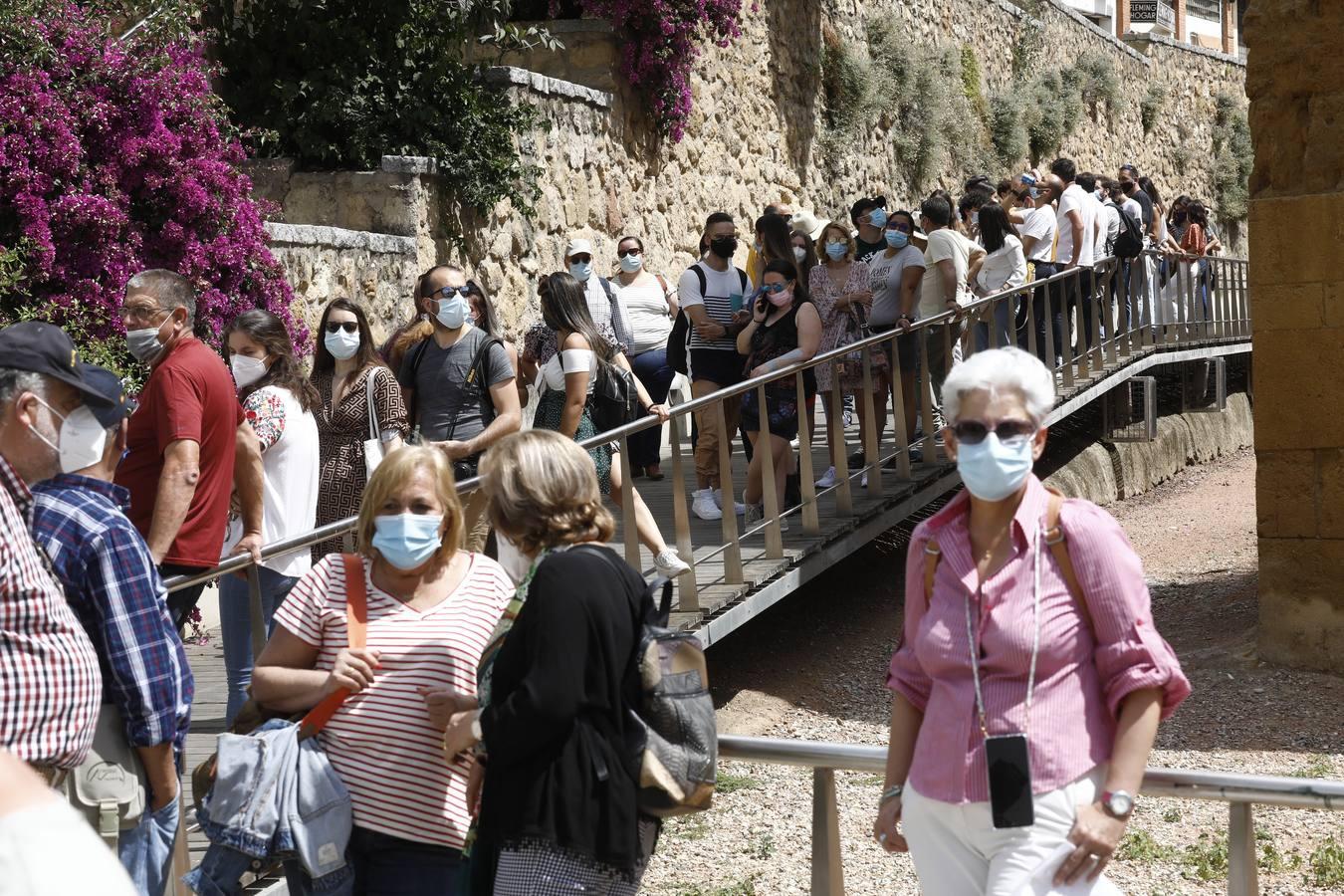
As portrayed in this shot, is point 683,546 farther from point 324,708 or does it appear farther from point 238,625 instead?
point 324,708

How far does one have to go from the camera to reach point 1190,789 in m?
2.88

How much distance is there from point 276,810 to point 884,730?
210 inches

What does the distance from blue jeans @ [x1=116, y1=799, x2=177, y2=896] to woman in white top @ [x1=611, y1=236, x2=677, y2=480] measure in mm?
6560

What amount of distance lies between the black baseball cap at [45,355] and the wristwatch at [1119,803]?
198 cm

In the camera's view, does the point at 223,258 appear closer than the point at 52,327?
No

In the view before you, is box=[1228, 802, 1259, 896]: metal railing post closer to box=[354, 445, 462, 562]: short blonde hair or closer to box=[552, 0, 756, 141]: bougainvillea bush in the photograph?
box=[354, 445, 462, 562]: short blonde hair

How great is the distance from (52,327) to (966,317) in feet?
25.5

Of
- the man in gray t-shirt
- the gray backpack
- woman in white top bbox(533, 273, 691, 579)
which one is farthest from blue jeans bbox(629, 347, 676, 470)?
the gray backpack

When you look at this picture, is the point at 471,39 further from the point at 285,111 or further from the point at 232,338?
the point at 232,338

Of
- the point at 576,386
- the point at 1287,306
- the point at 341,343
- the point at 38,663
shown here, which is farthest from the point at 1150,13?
the point at 38,663

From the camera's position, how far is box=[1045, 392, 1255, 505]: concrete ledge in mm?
13203

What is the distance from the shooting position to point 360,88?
10.7 m

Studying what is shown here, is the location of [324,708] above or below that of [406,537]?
below

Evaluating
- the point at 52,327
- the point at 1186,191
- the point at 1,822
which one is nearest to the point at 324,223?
the point at 52,327
